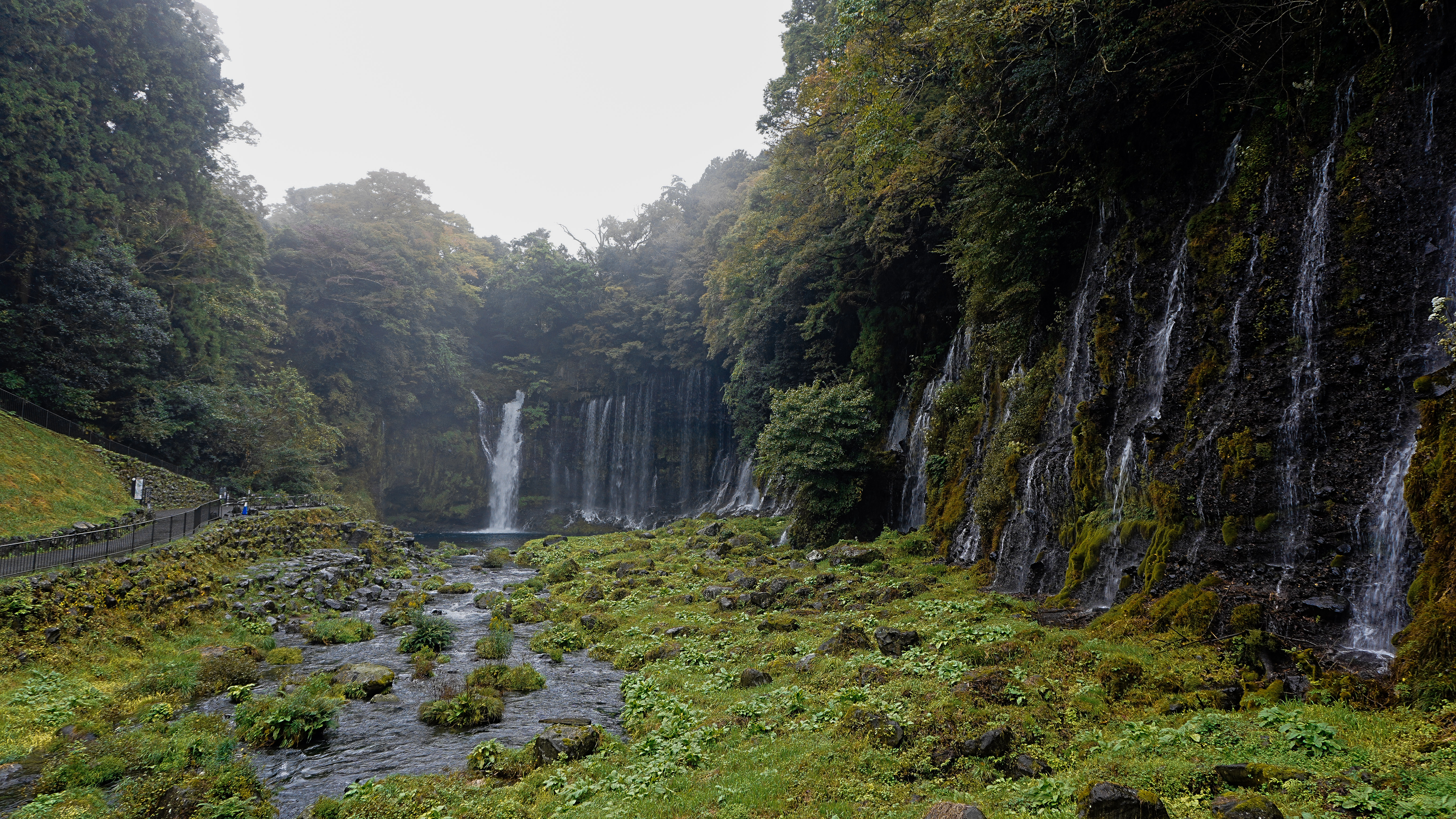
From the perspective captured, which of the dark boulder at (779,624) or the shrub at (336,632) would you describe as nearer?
the dark boulder at (779,624)

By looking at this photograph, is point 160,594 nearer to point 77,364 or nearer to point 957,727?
point 957,727

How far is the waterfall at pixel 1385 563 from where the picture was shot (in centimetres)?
600

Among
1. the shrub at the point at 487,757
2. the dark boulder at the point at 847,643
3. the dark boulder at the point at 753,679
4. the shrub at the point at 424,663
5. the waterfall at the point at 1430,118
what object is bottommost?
the shrub at the point at 424,663

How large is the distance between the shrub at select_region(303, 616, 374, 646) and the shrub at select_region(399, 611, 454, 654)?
0.97 metres

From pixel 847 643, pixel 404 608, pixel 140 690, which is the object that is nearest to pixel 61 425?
pixel 404 608

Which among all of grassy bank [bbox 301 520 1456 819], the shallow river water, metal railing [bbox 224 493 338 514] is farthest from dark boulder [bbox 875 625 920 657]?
metal railing [bbox 224 493 338 514]

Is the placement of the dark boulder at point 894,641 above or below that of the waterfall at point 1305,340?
below

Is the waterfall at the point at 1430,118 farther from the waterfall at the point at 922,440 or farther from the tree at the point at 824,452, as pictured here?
the tree at the point at 824,452

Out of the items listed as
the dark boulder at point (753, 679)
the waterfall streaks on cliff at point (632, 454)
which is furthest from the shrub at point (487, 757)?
the waterfall streaks on cliff at point (632, 454)

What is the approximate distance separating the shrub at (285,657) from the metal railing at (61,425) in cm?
1669

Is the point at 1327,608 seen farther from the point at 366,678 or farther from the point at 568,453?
the point at 568,453

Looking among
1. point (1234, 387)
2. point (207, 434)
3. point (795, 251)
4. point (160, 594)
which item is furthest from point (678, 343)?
point (1234, 387)

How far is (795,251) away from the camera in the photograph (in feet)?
78.4

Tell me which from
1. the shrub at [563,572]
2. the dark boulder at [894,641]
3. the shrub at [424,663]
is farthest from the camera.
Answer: the shrub at [563,572]
